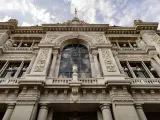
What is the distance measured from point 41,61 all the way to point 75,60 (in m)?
3.72

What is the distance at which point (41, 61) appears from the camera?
15.4m

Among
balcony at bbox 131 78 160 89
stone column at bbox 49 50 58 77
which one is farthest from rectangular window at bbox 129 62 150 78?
stone column at bbox 49 50 58 77

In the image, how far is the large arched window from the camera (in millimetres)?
15598

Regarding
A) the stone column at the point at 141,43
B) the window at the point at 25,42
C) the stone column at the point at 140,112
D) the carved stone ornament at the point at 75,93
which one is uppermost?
the window at the point at 25,42

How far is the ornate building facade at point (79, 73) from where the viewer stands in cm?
1129

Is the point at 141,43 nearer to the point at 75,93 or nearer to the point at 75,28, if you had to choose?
the point at 75,28

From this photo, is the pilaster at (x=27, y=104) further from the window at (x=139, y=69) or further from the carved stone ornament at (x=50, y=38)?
the window at (x=139, y=69)

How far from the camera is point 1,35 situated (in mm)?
20344

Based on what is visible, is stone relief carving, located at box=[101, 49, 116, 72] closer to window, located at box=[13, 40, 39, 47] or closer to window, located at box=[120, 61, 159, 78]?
window, located at box=[120, 61, 159, 78]

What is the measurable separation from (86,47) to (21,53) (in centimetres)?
739

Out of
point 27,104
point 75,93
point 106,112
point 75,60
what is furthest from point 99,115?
point 75,60

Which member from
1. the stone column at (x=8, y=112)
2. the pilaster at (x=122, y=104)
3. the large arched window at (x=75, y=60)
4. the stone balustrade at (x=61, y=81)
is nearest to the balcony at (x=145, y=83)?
the pilaster at (x=122, y=104)

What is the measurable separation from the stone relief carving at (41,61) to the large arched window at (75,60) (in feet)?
5.92

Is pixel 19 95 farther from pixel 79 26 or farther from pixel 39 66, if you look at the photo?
pixel 79 26
